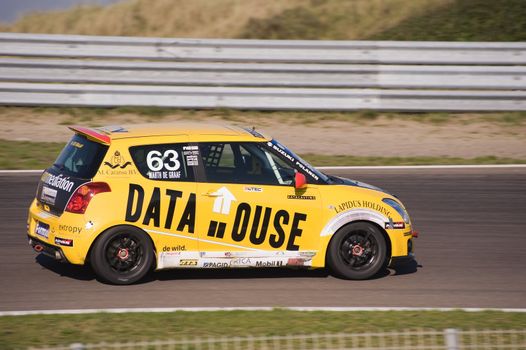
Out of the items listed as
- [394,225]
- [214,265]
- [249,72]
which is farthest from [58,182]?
[249,72]

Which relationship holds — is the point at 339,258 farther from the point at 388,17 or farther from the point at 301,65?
the point at 388,17

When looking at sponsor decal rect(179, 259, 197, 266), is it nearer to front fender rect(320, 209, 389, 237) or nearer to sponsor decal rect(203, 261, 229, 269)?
sponsor decal rect(203, 261, 229, 269)

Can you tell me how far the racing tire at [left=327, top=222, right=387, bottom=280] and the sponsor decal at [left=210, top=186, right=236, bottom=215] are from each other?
3.75ft

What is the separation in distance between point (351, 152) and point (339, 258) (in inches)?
282

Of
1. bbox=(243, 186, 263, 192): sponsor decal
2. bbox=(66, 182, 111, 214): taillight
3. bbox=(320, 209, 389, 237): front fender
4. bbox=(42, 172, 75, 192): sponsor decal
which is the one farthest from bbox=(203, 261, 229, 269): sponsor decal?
bbox=(42, 172, 75, 192): sponsor decal

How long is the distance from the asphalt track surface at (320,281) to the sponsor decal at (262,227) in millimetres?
466

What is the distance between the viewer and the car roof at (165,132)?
9.27m

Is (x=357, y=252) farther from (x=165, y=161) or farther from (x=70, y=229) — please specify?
(x=70, y=229)

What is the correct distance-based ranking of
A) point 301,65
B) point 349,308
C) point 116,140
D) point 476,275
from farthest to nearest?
point 301,65 → point 476,275 → point 116,140 → point 349,308

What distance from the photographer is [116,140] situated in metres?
9.18

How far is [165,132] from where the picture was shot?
9391mm

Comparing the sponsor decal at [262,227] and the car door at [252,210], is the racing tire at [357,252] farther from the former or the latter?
the sponsor decal at [262,227]

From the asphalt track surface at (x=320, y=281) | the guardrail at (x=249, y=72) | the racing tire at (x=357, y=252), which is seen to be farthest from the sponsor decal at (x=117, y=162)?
the guardrail at (x=249, y=72)

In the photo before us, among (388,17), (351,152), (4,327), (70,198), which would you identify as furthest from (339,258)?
(388,17)
